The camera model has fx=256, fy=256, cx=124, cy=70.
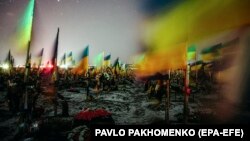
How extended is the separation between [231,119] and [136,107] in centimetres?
536

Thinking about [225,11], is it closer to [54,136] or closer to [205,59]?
[205,59]

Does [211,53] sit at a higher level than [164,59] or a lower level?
higher

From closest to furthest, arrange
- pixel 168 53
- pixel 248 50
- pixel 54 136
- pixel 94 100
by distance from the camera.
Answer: pixel 54 136 → pixel 168 53 → pixel 248 50 → pixel 94 100

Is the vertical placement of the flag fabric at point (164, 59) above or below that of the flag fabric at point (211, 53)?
below

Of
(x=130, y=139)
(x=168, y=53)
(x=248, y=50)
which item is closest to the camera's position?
(x=130, y=139)

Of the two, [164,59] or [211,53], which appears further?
[211,53]

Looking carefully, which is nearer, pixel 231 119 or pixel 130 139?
pixel 130 139

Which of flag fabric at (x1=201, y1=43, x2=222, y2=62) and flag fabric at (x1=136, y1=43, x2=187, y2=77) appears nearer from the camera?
flag fabric at (x1=136, y1=43, x2=187, y2=77)

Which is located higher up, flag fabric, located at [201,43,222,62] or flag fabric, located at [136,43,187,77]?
flag fabric, located at [201,43,222,62]

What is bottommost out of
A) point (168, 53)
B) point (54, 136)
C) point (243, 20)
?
point (54, 136)

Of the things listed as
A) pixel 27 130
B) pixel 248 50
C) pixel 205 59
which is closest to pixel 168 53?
pixel 248 50

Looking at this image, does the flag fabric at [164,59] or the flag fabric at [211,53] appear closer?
the flag fabric at [164,59]

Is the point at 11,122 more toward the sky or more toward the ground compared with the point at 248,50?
more toward the ground

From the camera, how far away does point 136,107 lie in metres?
15.1
